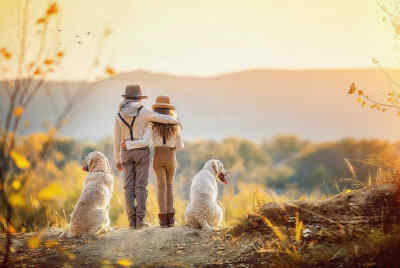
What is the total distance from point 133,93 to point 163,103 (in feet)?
1.73

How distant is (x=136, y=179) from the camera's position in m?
7.23

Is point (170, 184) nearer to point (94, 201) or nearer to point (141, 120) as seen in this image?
point (141, 120)

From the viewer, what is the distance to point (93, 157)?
7.24 m

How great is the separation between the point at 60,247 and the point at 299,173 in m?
27.6

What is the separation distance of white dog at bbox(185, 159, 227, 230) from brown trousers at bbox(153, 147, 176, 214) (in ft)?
1.35

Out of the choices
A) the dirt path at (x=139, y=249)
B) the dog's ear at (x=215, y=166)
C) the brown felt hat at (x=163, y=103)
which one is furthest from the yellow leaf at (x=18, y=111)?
the dog's ear at (x=215, y=166)

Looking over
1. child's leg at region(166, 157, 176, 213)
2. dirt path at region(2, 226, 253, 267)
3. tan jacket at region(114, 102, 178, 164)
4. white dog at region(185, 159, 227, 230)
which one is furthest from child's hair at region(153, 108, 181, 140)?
dirt path at region(2, 226, 253, 267)

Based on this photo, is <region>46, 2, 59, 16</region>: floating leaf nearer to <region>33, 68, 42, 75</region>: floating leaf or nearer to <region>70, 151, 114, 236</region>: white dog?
<region>33, 68, 42, 75</region>: floating leaf

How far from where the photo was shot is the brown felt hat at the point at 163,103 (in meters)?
7.31

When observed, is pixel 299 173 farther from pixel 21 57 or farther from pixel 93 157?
pixel 21 57

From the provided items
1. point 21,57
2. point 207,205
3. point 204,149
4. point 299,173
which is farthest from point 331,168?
point 21,57

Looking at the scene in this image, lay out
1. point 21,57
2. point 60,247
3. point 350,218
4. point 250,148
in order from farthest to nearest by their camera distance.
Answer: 1. point 250,148
2. point 60,247
3. point 350,218
4. point 21,57

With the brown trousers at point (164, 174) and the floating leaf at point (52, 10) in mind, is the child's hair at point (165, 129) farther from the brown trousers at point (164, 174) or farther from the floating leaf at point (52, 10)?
the floating leaf at point (52, 10)

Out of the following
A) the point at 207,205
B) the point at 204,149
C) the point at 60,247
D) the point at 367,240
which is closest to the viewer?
the point at 367,240
